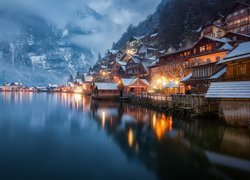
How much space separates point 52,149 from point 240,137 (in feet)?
54.1

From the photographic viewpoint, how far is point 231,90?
2130cm

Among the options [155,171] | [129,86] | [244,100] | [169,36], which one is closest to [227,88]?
[244,100]

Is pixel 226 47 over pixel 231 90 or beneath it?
over

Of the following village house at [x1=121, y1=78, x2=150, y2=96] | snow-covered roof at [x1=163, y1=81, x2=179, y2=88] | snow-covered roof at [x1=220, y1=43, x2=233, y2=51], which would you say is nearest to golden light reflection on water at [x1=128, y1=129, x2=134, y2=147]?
snow-covered roof at [x1=163, y1=81, x2=179, y2=88]

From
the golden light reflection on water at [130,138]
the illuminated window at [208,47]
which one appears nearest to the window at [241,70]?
the golden light reflection on water at [130,138]

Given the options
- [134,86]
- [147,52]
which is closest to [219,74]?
[134,86]

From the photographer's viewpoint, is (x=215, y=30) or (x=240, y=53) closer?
(x=240, y=53)

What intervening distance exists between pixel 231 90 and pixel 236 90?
521 mm

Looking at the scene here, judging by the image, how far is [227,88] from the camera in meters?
21.9

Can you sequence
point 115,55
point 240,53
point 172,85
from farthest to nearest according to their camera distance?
point 115,55, point 172,85, point 240,53

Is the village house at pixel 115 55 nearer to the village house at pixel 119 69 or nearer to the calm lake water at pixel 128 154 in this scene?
the village house at pixel 119 69

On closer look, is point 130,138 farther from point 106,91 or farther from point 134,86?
point 106,91

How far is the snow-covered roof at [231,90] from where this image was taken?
2003cm

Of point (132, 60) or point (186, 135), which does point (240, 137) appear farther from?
point (132, 60)
